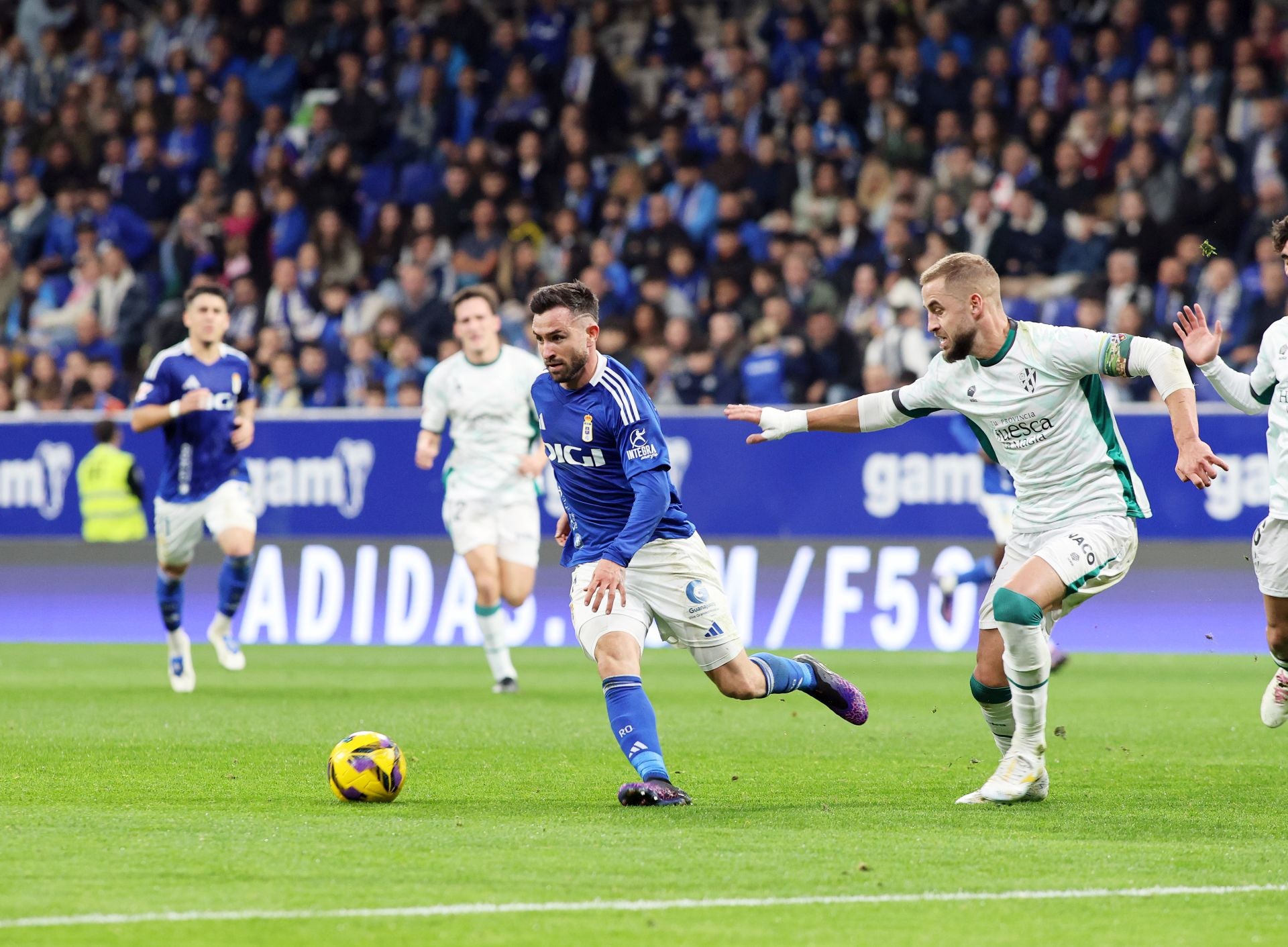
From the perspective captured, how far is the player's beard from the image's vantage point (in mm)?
7727

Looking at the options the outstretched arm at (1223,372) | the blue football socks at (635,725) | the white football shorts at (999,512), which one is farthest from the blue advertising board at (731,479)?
the blue football socks at (635,725)

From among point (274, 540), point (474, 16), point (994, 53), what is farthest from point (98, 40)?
point (994, 53)

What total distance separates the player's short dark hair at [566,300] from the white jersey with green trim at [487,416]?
5.79 m

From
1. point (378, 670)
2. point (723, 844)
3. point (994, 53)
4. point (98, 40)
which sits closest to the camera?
point (723, 844)

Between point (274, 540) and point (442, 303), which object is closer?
point (274, 540)

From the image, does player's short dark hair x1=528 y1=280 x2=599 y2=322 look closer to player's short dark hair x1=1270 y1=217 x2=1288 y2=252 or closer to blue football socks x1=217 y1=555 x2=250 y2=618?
player's short dark hair x1=1270 y1=217 x2=1288 y2=252

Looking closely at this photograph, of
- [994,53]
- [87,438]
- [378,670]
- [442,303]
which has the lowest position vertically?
[378,670]

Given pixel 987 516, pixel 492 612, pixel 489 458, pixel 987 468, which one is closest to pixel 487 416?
pixel 489 458

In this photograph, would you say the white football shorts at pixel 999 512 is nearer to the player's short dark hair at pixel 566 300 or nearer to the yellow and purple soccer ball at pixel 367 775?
the player's short dark hair at pixel 566 300

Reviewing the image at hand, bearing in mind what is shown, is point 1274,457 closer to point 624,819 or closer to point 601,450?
point 601,450

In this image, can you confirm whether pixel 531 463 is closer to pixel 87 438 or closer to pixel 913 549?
pixel 913 549

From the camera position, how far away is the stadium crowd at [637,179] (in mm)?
18016

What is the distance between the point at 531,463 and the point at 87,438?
23.0ft

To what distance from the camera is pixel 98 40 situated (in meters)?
26.0
